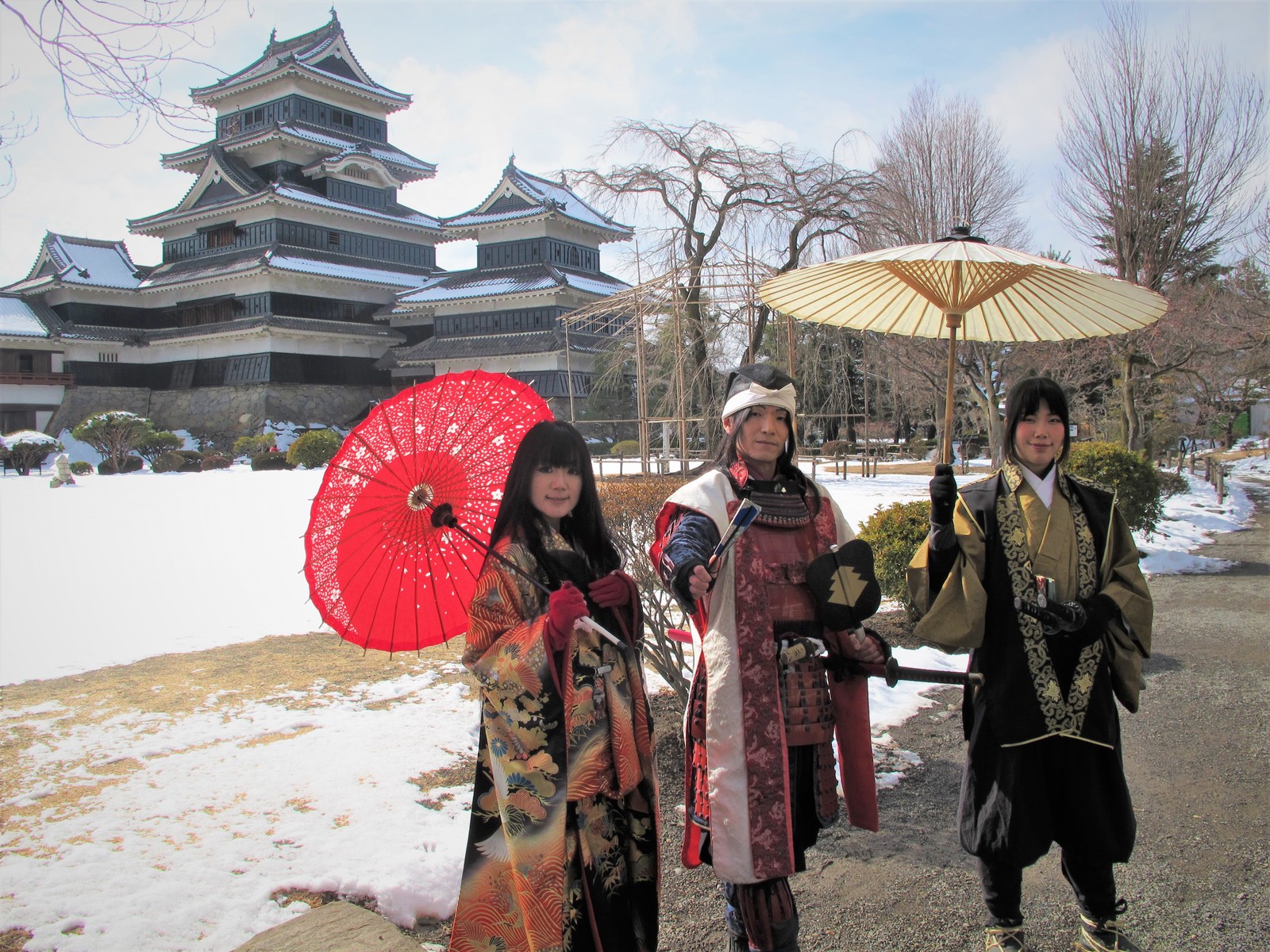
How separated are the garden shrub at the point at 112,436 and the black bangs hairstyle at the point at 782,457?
2640 centimetres

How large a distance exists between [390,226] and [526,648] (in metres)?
35.4

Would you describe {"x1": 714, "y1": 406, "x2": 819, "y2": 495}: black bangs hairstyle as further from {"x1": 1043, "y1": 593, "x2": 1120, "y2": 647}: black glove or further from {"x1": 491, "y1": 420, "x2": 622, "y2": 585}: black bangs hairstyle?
{"x1": 1043, "y1": 593, "x2": 1120, "y2": 647}: black glove

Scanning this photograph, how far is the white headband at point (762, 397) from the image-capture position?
7.57ft

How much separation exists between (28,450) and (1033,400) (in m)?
27.6

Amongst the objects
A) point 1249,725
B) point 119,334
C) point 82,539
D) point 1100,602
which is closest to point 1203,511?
point 1249,725

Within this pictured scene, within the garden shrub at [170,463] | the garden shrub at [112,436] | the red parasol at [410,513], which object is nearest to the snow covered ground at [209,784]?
the red parasol at [410,513]

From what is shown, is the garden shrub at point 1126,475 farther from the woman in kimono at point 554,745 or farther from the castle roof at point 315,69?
the castle roof at point 315,69

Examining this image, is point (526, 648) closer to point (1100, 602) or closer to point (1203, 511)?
point (1100, 602)

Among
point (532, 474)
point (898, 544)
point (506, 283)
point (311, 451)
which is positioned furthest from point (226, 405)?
point (532, 474)

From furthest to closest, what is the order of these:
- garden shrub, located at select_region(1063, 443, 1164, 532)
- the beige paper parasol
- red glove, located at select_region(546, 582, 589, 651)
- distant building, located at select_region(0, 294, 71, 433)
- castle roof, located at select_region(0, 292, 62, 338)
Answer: castle roof, located at select_region(0, 292, 62, 338) < distant building, located at select_region(0, 294, 71, 433) < garden shrub, located at select_region(1063, 443, 1164, 532) < the beige paper parasol < red glove, located at select_region(546, 582, 589, 651)

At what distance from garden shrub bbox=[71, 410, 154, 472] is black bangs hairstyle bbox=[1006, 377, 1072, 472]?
26.8 metres

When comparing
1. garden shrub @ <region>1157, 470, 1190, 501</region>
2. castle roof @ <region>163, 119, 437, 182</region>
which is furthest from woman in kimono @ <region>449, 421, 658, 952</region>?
castle roof @ <region>163, 119, 437, 182</region>

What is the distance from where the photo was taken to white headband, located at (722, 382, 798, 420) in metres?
2.31

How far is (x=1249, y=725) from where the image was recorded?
4.59 meters
